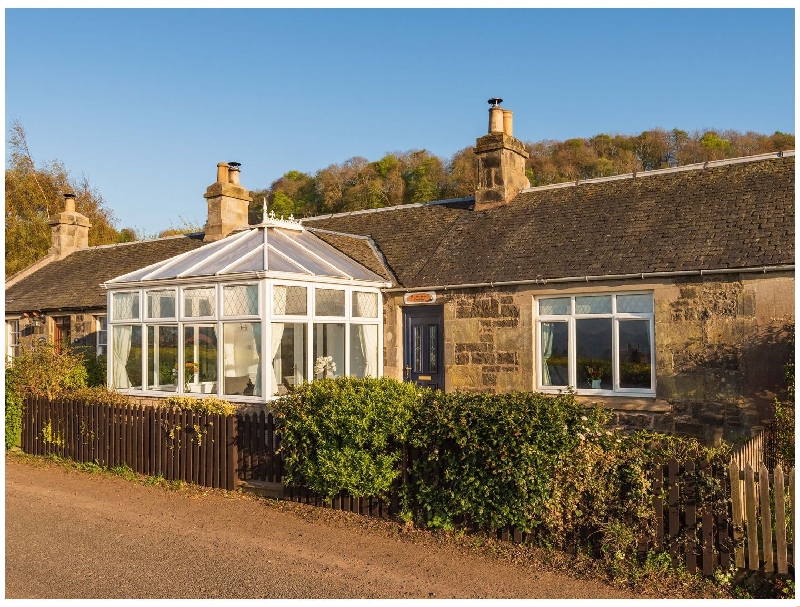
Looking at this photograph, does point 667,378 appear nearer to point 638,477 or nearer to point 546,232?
point 546,232

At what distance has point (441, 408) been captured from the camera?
25.7 ft

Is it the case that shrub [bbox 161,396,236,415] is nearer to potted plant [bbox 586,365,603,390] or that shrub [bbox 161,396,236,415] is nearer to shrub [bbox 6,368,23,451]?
shrub [bbox 6,368,23,451]

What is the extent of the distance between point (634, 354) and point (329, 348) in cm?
537

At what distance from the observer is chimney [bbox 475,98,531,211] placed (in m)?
16.3

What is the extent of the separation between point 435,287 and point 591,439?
23.5 feet

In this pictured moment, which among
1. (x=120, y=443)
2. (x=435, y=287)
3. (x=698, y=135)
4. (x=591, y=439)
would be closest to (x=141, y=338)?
(x=120, y=443)

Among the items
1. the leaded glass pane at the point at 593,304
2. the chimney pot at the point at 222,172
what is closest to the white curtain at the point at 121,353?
the chimney pot at the point at 222,172

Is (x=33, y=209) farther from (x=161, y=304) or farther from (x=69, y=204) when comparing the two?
(x=161, y=304)

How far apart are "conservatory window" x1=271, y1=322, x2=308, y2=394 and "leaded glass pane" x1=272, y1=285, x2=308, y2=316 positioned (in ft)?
0.69

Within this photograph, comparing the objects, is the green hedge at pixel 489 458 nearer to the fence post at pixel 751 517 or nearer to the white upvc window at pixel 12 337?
the fence post at pixel 751 517

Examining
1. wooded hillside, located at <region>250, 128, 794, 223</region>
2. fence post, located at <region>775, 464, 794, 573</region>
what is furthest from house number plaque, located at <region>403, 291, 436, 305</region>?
wooded hillside, located at <region>250, 128, 794, 223</region>

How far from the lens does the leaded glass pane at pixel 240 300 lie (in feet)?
40.3

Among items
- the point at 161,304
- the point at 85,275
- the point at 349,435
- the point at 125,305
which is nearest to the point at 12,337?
the point at 85,275
